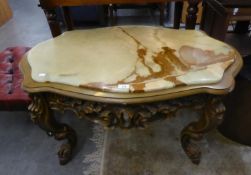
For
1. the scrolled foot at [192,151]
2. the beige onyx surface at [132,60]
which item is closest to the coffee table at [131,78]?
the beige onyx surface at [132,60]

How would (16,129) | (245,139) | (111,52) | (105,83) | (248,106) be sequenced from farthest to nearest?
(16,129) < (245,139) < (248,106) < (111,52) < (105,83)

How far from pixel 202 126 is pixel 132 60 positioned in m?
0.42

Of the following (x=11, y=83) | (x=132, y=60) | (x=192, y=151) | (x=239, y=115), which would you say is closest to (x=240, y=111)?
(x=239, y=115)

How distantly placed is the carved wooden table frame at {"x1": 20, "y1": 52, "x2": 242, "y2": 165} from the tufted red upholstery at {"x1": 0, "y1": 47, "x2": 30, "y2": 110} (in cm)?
25

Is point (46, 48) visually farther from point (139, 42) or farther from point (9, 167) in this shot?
point (9, 167)

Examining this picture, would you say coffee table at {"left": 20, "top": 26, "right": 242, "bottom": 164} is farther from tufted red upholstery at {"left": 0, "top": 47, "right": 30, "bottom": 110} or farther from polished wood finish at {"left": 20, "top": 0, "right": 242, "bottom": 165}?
tufted red upholstery at {"left": 0, "top": 47, "right": 30, "bottom": 110}

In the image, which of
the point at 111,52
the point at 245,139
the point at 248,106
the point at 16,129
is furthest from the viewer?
the point at 16,129

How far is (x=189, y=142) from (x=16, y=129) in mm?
1059

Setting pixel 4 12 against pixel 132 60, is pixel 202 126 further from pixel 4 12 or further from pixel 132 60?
pixel 4 12

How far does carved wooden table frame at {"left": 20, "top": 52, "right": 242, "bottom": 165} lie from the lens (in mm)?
790

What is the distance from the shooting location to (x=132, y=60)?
896 mm

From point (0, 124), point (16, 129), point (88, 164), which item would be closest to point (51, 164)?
point (88, 164)

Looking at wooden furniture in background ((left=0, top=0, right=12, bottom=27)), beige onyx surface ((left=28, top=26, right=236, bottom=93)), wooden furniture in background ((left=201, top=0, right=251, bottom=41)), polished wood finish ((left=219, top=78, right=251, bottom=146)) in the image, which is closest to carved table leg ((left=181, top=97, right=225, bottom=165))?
beige onyx surface ((left=28, top=26, right=236, bottom=93))

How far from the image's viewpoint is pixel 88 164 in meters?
1.21
